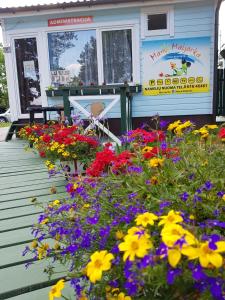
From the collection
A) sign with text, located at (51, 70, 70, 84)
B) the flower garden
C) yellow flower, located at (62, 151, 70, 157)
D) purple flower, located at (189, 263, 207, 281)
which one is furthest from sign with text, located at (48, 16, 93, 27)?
purple flower, located at (189, 263, 207, 281)

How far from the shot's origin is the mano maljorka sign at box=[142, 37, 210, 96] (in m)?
6.89

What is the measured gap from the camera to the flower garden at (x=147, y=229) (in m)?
0.67

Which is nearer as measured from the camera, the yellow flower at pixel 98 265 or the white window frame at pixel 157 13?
the yellow flower at pixel 98 265

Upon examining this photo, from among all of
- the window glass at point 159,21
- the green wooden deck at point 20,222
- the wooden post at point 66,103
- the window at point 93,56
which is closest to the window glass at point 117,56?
the window at point 93,56

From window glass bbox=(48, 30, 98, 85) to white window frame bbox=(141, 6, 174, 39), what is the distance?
3.74ft

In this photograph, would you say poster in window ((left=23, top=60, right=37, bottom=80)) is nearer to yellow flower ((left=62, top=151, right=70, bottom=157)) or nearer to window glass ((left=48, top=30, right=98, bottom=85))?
window glass ((left=48, top=30, right=98, bottom=85))

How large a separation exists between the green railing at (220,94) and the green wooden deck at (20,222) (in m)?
4.58

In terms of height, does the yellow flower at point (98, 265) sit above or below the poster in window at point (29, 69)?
below

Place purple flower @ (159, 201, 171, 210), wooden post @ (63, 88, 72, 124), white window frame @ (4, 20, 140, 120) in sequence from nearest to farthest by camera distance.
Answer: purple flower @ (159, 201, 171, 210) → wooden post @ (63, 88, 72, 124) → white window frame @ (4, 20, 140, 120)

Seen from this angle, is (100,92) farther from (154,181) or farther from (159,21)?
(154,181)

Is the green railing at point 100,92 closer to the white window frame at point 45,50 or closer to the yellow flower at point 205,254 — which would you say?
the white window frame at point 45,50

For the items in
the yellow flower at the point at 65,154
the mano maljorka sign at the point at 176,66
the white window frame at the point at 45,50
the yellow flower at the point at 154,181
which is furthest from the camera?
the white window frame at the point at 45,50

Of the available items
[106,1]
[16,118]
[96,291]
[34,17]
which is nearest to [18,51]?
[34,17]

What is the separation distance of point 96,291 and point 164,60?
6604mm
